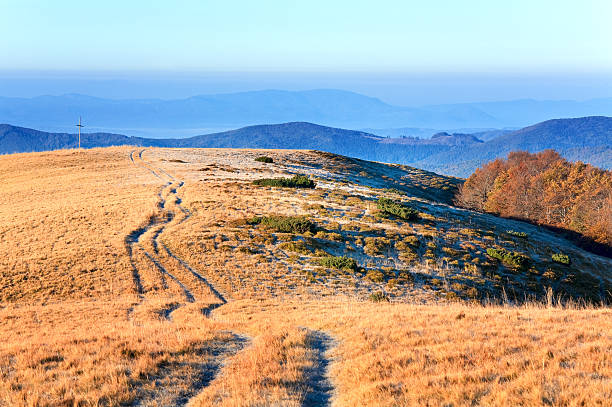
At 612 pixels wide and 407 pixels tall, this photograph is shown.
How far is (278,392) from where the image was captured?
28.4 ft

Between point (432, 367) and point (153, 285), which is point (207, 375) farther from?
point (153, 285)

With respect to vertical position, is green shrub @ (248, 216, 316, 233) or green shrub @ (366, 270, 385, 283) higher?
green shrub @ (248, 216, 316, 233)

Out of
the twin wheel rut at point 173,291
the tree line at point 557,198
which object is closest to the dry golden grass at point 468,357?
the twin wheel rut at point 173,291

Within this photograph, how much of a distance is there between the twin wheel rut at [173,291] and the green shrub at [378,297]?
294 inches

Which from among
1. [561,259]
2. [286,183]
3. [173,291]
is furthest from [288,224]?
[561,259]

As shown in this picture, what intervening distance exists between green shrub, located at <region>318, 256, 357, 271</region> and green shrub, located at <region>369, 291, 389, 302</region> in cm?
352

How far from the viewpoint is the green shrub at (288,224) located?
3125 centimetres

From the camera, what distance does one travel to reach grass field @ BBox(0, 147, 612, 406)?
875cm

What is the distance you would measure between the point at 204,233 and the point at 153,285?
25.8 feet

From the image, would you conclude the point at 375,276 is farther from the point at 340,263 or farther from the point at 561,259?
the point at 561,259

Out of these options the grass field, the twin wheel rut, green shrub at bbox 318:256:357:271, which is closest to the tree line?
the grass field

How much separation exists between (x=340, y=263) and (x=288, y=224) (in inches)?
286

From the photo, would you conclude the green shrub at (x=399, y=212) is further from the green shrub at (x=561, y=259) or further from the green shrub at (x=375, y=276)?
the green shrub at (x=375, y=276)

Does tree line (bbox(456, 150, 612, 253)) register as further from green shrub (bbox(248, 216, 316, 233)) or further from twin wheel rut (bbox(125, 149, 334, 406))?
twin wheel rut (bbox(125, 149, 334, 406))
